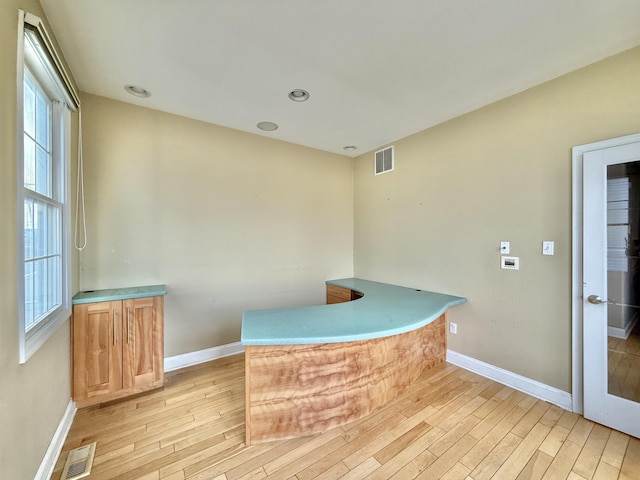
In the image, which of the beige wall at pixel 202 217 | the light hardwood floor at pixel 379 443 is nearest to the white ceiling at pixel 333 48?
the beige wall at pixel 202 217

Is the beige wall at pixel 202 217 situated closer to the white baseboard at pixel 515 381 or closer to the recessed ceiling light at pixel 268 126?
the recessed ceiling light at pixel 268 126

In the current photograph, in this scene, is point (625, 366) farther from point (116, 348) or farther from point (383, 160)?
point (116, 348)

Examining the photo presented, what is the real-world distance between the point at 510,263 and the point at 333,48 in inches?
92.1

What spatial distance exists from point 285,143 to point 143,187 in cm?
175

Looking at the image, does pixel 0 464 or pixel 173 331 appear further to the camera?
pixel 173 331

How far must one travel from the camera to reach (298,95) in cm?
238

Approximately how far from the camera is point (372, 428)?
1.87 metres

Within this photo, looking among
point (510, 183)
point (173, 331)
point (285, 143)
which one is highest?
point (285, 143)

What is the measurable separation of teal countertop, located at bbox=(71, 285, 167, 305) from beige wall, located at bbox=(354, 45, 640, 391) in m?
2.77

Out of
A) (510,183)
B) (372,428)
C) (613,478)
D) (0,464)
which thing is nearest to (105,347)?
(0,464)

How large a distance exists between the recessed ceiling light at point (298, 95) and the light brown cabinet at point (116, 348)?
87.3 inches

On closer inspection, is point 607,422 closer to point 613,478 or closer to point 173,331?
point 613,478

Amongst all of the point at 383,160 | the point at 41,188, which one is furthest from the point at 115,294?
the point at 383,160

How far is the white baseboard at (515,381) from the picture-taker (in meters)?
2.10
